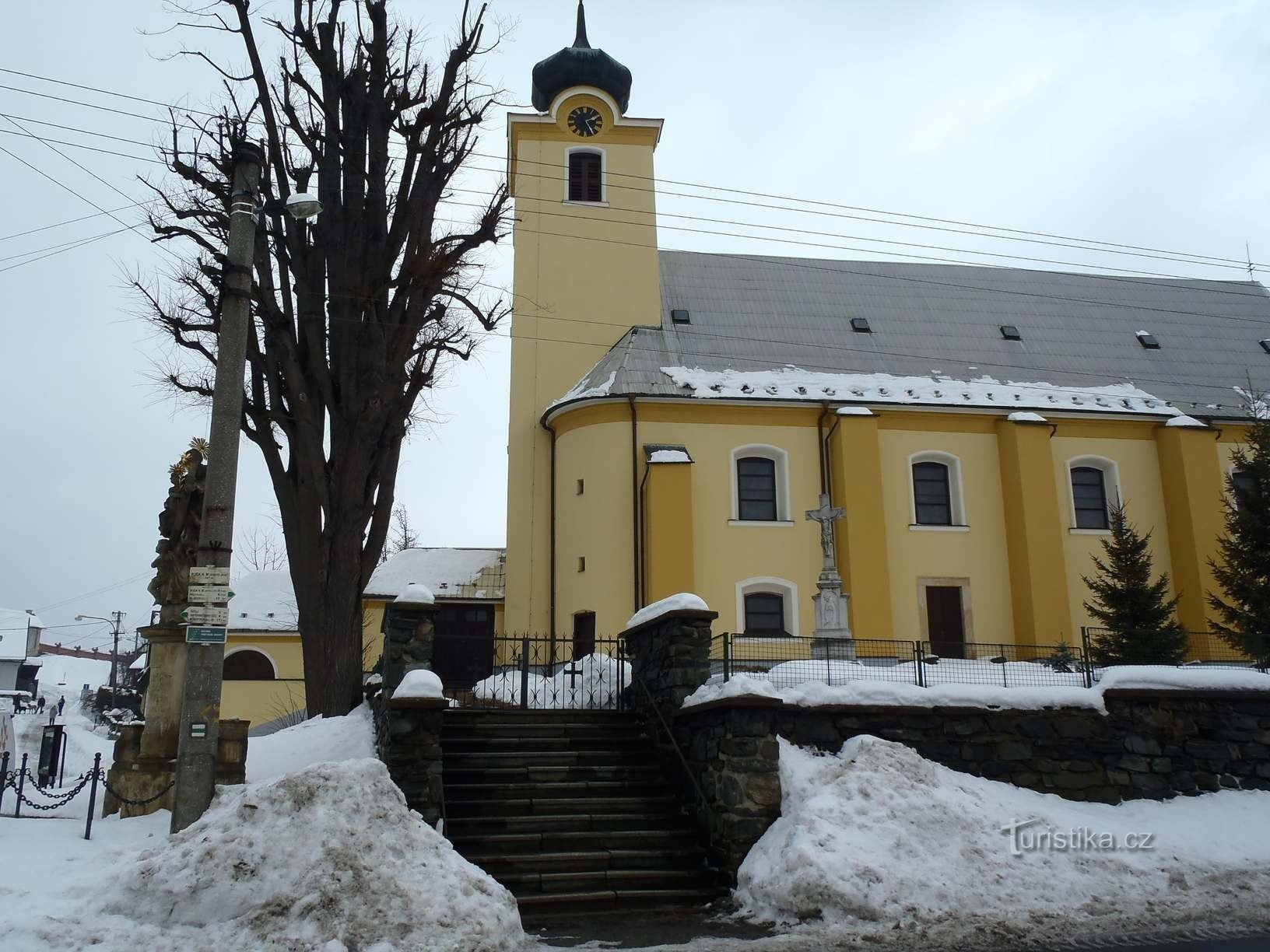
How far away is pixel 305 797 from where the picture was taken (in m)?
7.18

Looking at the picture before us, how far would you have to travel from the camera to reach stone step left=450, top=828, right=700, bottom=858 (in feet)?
29.7

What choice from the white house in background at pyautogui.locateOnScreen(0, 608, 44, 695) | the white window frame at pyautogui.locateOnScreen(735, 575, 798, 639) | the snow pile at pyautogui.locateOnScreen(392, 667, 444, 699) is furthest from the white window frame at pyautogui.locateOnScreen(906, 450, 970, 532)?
the white house in background at pyautogui.locateOnScreen(0, 608, 44, 695)

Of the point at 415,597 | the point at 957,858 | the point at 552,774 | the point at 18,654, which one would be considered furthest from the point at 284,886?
the point at 18,654

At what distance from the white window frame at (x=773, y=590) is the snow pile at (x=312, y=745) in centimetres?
994

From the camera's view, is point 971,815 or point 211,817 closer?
point 211,817

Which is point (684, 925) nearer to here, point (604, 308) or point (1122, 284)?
point (604, 308)

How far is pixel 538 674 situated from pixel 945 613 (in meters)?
9.38

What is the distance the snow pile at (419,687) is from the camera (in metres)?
8.99

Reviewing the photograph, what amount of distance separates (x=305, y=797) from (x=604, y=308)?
18.0 metres

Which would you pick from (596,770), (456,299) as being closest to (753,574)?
(456,299)

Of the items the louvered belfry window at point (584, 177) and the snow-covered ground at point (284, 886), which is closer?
the snow-covered ground at point (284, 886)

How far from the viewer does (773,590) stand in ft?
68.4

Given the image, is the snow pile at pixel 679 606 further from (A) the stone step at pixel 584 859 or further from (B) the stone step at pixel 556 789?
(A) the stone step at pixel 584 859

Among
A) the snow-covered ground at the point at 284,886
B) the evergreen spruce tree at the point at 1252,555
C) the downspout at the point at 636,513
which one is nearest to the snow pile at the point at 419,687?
the snow-covered ground at the point at 284,886
